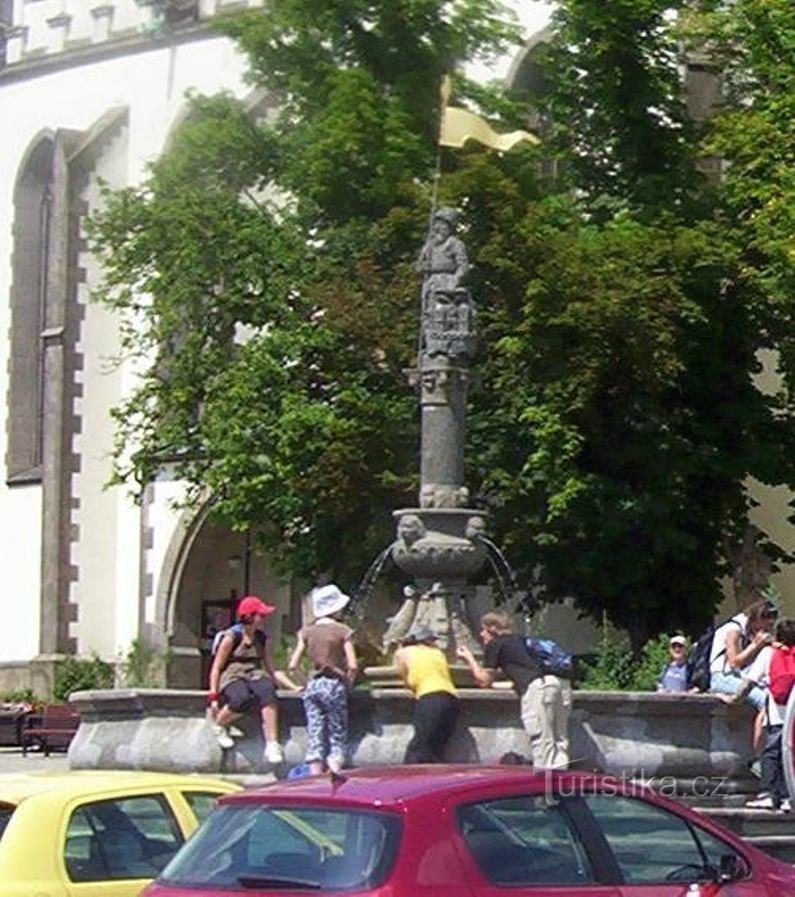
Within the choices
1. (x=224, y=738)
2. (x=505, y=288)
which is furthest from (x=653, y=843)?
(x=505, y=288)

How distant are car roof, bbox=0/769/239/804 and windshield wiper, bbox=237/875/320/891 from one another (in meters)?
1.74

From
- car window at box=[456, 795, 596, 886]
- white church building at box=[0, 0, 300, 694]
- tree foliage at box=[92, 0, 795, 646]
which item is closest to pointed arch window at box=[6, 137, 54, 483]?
white church building at box=[0, 0, 300, 694]

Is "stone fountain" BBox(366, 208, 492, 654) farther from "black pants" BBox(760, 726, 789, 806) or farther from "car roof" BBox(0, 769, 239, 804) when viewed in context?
"car roof" BBox(0, 769, 239, 804)

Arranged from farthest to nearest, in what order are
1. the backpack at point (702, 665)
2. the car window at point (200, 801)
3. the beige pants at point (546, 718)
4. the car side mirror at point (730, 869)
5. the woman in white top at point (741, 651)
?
the backpack at point (702, 665) → the woman in white top at point (741, 651) → the beige pants at point (546, 718) → the car window at point (200, 801) → the car side mirror at point (730, 869)

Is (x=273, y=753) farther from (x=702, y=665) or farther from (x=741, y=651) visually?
(x=702, y=665)

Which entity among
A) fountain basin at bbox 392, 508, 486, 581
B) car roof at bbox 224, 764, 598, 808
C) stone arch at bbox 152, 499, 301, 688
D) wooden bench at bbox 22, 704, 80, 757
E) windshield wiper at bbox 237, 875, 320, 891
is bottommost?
wooden bench at bbox 22, 704, 80, 757

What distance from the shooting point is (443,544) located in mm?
19469

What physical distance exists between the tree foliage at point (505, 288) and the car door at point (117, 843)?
57.8ft

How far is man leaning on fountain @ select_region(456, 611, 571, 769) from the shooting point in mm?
16047

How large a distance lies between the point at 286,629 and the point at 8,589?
640 centimetres

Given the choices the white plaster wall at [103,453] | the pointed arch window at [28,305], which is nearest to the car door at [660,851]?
the white plaster wall at [103,453]

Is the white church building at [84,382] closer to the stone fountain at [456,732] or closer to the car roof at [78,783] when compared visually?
the stone fountain at [456,732]

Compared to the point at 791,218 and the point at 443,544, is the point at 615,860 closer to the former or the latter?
the point at 443,544

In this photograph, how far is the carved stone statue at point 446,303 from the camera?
2005cm
